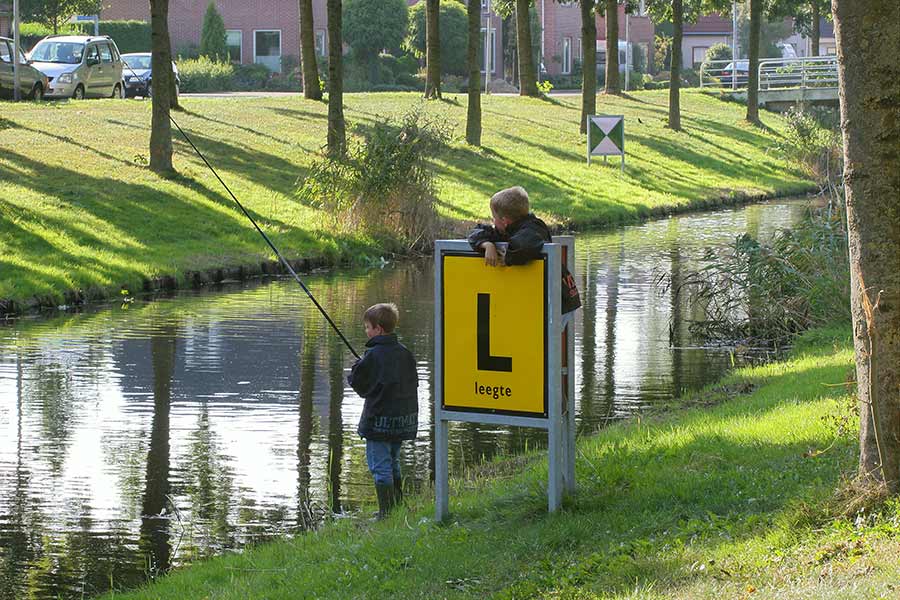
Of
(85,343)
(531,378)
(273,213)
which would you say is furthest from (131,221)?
(531,378)

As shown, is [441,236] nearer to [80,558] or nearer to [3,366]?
[3,366]

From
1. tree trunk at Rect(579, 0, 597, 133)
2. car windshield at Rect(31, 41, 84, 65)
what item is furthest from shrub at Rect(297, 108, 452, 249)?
tree trunk at Rect(579, 0, 597, 133)

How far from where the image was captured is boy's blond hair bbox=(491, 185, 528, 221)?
26.0 ft

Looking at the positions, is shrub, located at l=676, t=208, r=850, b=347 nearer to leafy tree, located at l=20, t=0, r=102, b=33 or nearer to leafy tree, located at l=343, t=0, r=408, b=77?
leafy tree, located at l=20, t=0, r=102, b=33

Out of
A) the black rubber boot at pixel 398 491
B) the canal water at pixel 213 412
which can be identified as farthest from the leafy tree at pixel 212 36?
the black rubber boot at pixel 398 491

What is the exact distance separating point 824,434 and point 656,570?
2.80 meters

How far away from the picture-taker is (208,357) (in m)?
16.0

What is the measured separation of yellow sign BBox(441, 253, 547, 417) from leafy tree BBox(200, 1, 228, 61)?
63.8m

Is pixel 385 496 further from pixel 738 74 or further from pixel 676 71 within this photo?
pixel 738 74

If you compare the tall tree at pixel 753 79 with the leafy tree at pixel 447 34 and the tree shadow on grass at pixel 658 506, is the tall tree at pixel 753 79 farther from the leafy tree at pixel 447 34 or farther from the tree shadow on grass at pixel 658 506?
the tree shadow on grass at pixel 658 506

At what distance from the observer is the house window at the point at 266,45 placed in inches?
2990

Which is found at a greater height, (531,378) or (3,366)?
(531,378)

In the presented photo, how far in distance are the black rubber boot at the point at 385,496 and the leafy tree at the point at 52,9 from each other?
51.8 m

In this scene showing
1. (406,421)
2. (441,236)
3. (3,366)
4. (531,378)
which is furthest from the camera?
(441,236)
